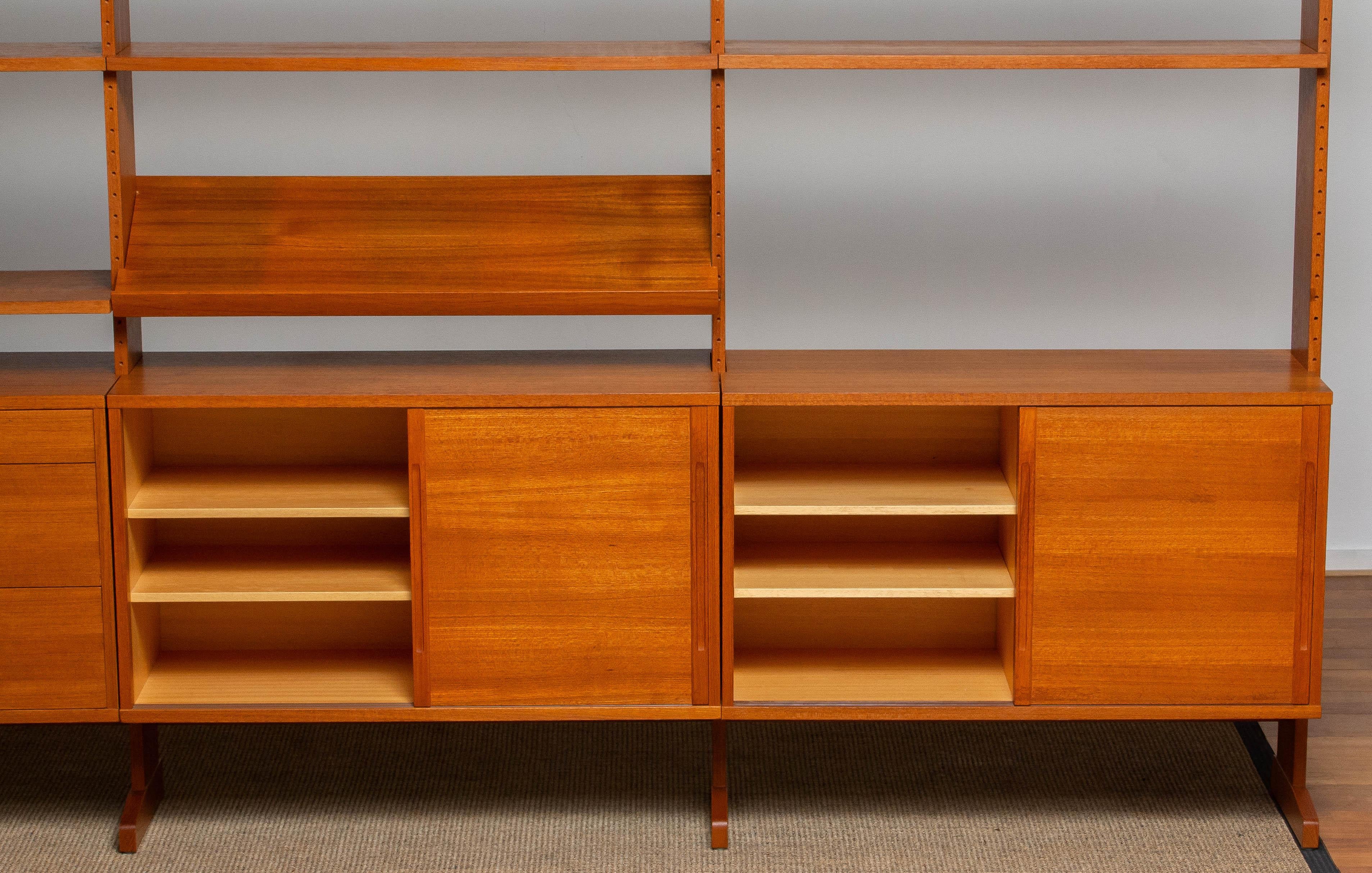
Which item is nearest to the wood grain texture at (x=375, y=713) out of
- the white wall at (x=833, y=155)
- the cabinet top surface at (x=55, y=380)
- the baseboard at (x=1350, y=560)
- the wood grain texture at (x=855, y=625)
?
the wood grain texture at (x=855, y=625)

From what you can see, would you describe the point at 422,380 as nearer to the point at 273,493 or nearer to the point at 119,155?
the point at 273,493

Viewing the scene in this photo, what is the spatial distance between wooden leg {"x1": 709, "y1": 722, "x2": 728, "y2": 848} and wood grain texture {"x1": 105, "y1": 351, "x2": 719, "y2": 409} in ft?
Result: 2.52

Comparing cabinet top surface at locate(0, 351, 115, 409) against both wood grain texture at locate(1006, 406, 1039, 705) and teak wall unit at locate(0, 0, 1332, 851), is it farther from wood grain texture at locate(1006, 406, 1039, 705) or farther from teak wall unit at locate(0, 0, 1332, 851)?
wood grain texture at locate(1006, 406, 1039, 705)

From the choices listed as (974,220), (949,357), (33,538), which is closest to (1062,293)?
(974,220)

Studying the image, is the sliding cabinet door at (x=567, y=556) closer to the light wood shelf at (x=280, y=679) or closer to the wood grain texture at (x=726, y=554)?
the wood grain texture at (x=726, y=554)

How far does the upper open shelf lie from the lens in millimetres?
3186

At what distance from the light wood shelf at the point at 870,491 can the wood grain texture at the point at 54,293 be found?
1.37 m

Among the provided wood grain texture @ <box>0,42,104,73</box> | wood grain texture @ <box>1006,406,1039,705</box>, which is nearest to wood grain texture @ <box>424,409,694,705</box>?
wood grain texture @ <box>1006,406,1039,705</box>

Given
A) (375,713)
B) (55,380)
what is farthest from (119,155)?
(375,713)

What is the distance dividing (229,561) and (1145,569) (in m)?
1.97

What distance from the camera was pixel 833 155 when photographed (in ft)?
14.8

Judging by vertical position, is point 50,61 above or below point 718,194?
above

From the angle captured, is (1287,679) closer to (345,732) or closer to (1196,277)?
(1196,277)

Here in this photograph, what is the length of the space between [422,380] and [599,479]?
0.44 metres
